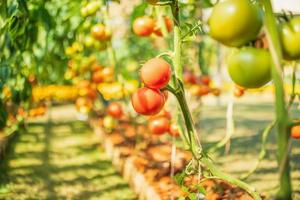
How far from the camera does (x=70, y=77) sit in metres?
5.76

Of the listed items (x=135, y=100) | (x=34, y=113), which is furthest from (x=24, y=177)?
(x=135, y=100)

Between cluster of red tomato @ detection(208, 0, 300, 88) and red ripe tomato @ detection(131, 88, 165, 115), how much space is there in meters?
0.49

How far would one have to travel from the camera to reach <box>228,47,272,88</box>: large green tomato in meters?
0.82

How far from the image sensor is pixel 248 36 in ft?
2.73

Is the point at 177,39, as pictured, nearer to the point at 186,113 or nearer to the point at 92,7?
the point at 186,113

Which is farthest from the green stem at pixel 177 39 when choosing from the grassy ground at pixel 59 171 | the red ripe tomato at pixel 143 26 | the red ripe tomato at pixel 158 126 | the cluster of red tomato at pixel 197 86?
the grassy ground at pixel 59 171

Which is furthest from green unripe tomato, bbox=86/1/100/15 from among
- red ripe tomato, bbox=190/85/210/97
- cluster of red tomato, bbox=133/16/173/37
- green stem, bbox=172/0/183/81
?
green stem, bbox=172/0/183/81

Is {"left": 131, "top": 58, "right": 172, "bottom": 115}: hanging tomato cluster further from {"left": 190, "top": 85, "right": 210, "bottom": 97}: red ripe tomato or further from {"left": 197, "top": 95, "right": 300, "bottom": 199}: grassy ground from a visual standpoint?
{"left": 197, "top": 95, "right": 300, "bottom": 199}: grassy ground

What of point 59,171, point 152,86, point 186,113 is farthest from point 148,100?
point 59,171

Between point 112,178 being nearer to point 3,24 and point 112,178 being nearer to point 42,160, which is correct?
point 42,160

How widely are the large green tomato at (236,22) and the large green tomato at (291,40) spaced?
5 centimetres

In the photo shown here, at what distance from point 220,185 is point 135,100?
1.18 m

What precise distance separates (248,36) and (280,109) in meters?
0.15

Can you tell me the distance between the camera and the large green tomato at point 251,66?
0.82 meters
